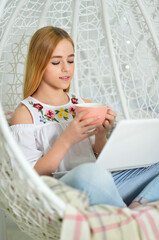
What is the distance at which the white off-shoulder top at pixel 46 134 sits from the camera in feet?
3.89

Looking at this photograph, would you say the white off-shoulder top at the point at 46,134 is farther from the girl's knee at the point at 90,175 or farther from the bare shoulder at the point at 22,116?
the girl's knee at the point at 90,175

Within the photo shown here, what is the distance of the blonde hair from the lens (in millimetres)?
1261

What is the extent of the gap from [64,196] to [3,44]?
0.99 m

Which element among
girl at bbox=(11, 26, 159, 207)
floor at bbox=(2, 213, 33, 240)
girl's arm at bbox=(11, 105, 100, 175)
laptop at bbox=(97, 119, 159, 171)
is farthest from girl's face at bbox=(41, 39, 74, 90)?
floor at bbox=(2, 213, 33, 240)

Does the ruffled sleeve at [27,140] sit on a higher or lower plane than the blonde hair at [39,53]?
lower

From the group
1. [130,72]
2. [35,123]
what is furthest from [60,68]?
[130,72]

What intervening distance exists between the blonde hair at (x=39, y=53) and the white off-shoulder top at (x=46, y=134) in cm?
7

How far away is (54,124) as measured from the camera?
130 centimetres

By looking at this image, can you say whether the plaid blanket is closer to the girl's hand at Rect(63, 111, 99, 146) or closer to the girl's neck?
the girl's hand at Rect(63, 111, 99, 146)

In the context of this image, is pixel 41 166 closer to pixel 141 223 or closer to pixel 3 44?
pixel 141 223

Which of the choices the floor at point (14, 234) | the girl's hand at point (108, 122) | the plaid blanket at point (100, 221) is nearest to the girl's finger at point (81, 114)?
the girl's hand at point (108, 122)

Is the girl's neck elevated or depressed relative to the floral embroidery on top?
elevated

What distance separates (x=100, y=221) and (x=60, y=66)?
68 cm

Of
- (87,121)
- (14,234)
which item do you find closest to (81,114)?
(87,121)
